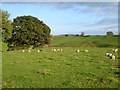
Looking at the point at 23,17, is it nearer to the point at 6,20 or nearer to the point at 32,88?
the point at 6,20

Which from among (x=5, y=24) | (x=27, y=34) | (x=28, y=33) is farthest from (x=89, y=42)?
(x=5, y=24)

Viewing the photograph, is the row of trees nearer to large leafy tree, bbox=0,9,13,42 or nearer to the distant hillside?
large leafy tree, bbox=0,9,13,42

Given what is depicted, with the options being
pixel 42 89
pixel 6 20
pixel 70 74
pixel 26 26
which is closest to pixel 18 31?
pixel 26 26

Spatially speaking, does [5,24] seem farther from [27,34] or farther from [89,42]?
[89,42]

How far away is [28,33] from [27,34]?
1.50ft

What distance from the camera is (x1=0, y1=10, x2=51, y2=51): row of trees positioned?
78188 mm

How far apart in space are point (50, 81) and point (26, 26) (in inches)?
2527

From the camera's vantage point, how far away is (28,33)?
3073 inches

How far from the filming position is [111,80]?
16.7 m

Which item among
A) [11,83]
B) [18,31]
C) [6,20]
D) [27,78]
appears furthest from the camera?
[18,31]

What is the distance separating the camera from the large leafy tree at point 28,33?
78.2m

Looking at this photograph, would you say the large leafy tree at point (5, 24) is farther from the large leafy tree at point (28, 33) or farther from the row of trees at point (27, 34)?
the large leafy tree at point (28, 33)

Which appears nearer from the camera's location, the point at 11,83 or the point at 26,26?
the point at 11,83

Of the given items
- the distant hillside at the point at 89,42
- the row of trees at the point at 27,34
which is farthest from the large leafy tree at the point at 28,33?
the distant hillside at the point at 89,42
